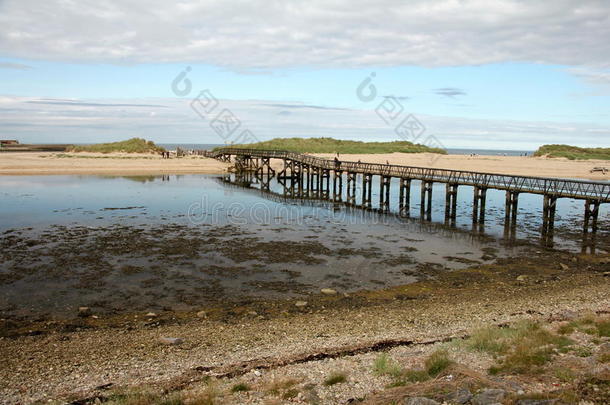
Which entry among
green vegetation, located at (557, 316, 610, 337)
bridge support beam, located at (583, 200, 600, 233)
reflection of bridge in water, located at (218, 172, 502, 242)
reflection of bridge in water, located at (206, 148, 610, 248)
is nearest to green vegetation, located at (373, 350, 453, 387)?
green vegetation, located at (557, 316, 610, 337)

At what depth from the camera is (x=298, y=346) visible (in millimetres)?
10672

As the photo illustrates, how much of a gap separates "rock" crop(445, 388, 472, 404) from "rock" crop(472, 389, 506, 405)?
0.11 metres

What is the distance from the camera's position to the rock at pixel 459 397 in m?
7.23

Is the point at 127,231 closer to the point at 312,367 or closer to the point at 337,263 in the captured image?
the point at 337,263

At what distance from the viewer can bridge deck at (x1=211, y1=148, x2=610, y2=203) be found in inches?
1060

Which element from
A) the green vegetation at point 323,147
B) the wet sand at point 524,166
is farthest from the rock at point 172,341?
the green vegetation at point 323,147

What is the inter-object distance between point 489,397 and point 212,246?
54.5 feet

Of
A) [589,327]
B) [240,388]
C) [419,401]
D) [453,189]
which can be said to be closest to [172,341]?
[240,388]

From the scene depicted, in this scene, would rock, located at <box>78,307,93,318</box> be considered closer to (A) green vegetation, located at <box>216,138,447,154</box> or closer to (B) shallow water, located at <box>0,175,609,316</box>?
(B) shallow water, located at <box>0,175,609,316</box>

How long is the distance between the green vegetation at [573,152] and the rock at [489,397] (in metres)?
104

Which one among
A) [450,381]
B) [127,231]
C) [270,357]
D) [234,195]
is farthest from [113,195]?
[450,381]

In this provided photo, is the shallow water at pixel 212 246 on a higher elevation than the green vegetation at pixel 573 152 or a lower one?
lower

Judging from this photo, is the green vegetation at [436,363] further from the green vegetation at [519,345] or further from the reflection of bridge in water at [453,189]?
the reflection of bridge in water at [453,189]

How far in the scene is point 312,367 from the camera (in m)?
9.23
